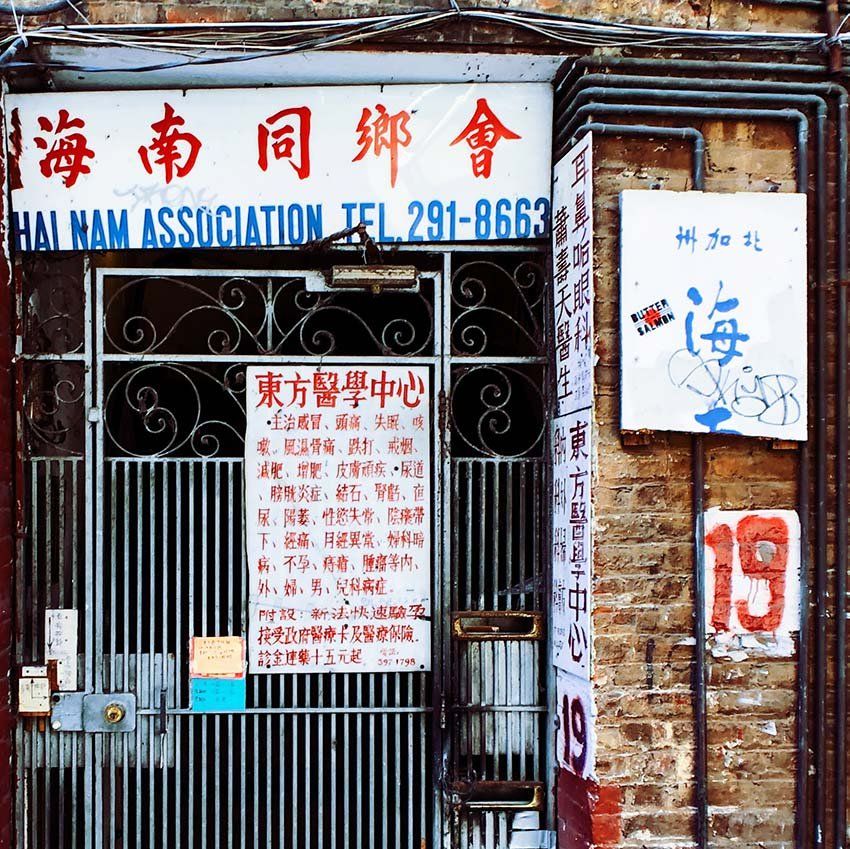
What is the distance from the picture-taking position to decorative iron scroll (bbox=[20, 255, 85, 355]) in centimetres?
395

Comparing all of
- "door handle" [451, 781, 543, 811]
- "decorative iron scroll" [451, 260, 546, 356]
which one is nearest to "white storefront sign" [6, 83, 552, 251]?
"decorative iron scroll" [451, 260, 546, 356]

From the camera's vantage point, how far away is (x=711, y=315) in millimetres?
3447

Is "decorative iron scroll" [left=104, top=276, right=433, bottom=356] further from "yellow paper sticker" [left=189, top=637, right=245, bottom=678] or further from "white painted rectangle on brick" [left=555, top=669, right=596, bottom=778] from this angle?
"white painted rectangle on brick" [left=555, top=669, right=596, bottom=778]

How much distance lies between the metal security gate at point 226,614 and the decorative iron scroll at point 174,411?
0.06ft

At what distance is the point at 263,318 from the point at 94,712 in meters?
2.02

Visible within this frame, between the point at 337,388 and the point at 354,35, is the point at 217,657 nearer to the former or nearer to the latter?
the point at 337,388

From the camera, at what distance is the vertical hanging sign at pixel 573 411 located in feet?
11.5

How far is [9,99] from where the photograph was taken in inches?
149

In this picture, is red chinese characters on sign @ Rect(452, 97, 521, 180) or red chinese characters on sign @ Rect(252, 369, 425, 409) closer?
red chinese characters on sign @ Rect(452, 97, 521, 180)

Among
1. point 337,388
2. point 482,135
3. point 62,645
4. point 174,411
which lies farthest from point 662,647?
point 62,645

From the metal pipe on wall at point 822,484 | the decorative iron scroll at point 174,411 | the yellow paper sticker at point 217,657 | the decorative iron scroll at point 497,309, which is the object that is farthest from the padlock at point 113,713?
the metal pipe on wall at point 822,484

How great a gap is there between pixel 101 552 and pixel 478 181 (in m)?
2.45

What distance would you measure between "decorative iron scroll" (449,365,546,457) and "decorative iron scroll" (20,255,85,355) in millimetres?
1818

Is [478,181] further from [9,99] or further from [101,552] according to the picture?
[101,552]
